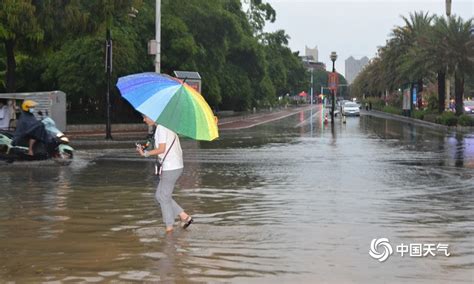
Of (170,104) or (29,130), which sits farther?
(29,130)

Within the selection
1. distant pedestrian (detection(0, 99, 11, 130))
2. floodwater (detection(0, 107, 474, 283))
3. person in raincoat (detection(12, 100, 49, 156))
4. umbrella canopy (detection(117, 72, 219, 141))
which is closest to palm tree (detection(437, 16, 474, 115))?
floodwater (detection(0, 107, 474, 283))

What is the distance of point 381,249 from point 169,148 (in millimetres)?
2897

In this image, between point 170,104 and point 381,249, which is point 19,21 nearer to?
point 170,104

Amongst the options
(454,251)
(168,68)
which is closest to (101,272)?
(454,251)

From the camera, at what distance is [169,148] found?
790cm

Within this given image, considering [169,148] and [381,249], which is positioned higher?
[169,148]

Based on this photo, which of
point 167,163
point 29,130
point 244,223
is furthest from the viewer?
point 29,130

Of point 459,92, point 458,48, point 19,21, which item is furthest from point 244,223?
point 459,92

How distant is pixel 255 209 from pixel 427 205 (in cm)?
290

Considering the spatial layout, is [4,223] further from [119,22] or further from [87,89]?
[119,22]

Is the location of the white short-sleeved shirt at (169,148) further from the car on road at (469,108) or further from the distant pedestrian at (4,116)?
the car on road at (469,108)

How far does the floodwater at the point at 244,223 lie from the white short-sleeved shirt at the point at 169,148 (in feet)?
2.88

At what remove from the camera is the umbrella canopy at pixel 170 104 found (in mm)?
7559

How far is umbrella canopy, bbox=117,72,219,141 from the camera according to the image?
756 centimetres
